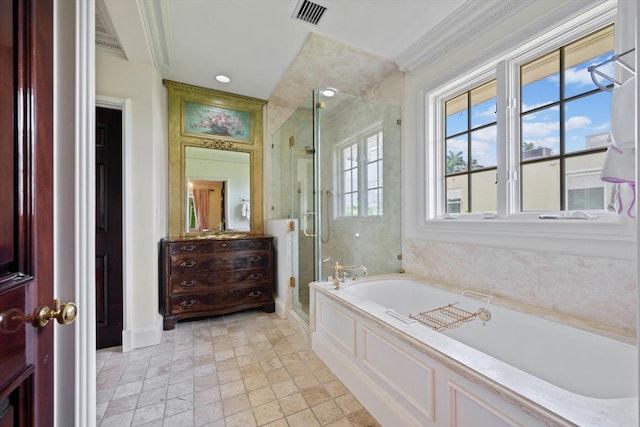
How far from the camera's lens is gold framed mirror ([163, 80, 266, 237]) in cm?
295

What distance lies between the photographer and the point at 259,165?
335 cm

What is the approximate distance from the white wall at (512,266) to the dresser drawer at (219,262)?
1579 mm

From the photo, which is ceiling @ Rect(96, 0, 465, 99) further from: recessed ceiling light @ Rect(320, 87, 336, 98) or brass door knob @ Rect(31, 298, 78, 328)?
brass door knob @ Rect(31, 298, 78, 328)

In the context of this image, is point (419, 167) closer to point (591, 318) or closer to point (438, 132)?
point (438, 132)

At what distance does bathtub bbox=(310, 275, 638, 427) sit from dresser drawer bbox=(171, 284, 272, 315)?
3.71 ft

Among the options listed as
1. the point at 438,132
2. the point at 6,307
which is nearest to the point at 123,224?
the point at 6,307

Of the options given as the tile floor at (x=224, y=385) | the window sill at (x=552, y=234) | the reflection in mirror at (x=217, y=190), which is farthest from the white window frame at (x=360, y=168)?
the tile floor at (x=224, y=385)

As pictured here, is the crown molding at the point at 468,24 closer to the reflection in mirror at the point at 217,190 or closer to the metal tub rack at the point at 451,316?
the metal tub rack at the point at 451,316

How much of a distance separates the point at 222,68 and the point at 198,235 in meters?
1.82

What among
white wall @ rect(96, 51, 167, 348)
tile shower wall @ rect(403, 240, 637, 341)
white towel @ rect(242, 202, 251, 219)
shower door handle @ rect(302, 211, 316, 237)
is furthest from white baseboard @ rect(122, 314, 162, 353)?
tile shower wall @ rect(403, 240, 637, 341)

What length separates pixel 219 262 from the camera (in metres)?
2.76

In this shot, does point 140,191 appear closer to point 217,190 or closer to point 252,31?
point 217,190

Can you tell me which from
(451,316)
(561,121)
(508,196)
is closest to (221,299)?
(451,316)

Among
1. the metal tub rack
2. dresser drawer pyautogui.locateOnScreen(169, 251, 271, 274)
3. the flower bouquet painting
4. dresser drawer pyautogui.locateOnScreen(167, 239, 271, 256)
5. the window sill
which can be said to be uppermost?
the flower bouquet painting
